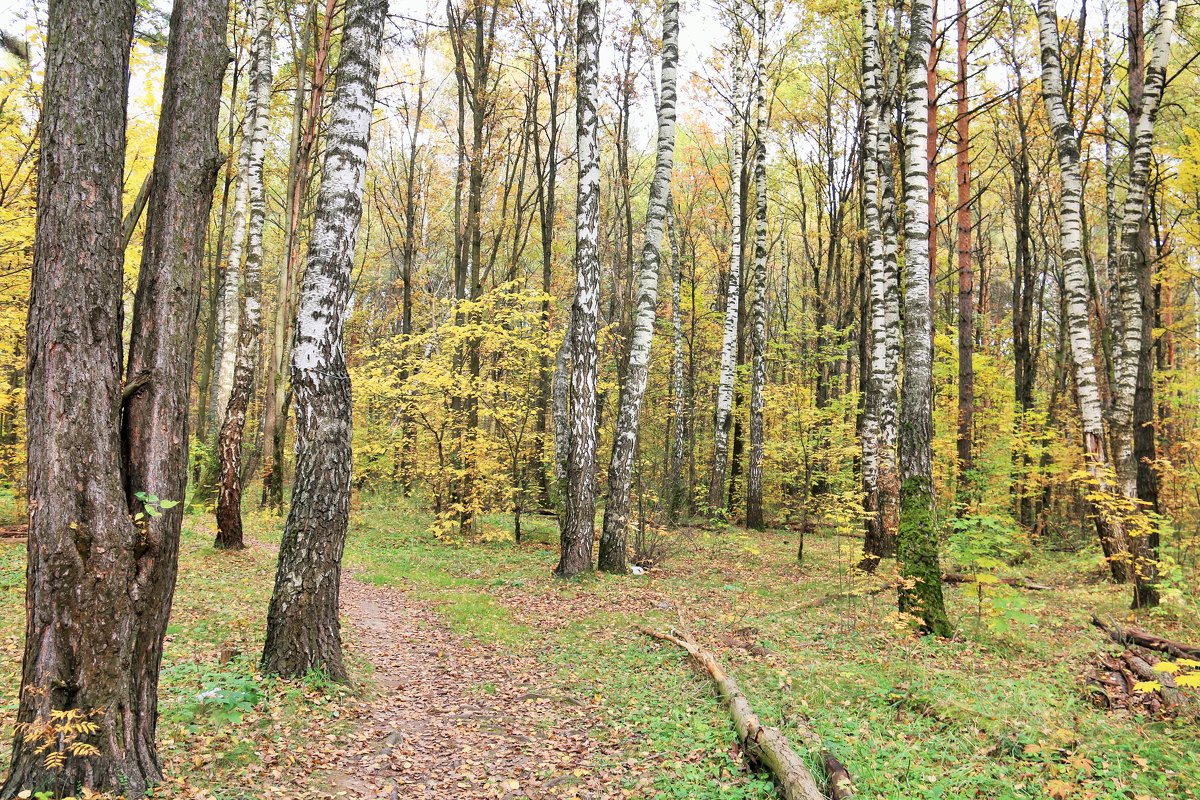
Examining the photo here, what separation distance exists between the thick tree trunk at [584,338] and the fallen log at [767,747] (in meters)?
4.63

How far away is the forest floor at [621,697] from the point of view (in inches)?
155

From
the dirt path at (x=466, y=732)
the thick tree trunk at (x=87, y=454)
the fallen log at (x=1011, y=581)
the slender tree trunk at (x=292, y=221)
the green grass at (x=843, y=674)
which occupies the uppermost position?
the slender tree trunk at (x=292, y=221)

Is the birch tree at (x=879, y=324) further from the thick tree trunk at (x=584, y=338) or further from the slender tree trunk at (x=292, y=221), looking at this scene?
the slender tree trunk at (x=292, y=221)

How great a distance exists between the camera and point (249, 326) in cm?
1073

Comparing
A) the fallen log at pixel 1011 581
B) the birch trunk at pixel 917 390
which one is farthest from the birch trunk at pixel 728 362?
the birch trunk at pixel 917 390

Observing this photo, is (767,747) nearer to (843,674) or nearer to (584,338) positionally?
Result: (843,674)

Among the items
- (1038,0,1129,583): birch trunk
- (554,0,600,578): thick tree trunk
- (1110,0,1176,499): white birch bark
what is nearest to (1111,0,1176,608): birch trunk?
(1110,0,1176,499): white birch bark

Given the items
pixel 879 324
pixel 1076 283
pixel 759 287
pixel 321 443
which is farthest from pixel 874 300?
pixel 321 443

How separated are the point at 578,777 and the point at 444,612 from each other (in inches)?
179

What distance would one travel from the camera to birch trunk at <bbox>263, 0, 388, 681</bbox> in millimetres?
5102

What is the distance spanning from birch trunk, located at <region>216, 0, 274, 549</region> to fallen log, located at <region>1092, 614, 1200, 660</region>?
37.9 feet

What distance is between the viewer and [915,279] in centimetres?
806

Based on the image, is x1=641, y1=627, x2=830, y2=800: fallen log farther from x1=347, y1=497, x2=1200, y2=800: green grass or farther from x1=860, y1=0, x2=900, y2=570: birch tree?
x1=860, y1=0, x2=900, y2=570: birch tree

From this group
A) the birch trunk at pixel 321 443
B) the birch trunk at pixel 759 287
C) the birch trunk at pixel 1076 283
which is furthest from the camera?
the birch trunk at pixel 759 287
